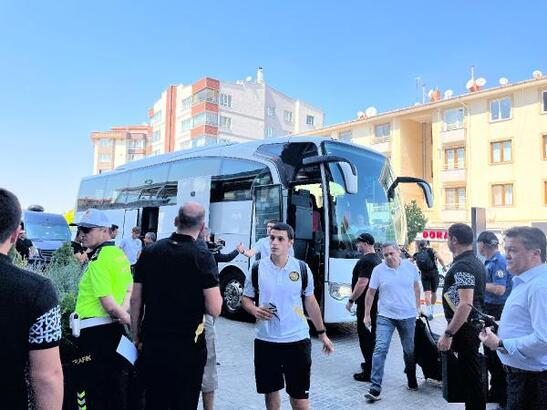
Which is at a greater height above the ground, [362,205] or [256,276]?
[362,205]

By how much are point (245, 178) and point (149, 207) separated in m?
4.21

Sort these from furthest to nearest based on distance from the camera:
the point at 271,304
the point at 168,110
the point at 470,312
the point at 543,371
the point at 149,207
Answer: the point at 168,110
the point at 149,207
the point at 470,312
the point at 271,304
the point at 543,371

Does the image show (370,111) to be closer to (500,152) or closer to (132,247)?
(500,152)

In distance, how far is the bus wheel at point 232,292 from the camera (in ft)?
31.9

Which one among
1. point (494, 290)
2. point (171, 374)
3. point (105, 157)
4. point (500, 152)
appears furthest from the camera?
point (105, 157)

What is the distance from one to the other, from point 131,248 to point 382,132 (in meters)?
34.2

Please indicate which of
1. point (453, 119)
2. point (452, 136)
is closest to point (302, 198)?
point (452, 136)

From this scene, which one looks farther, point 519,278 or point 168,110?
point 168,110

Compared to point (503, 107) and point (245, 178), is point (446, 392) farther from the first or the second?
point (503, 107)

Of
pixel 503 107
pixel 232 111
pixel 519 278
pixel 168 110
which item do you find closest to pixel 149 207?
pixel 519 278

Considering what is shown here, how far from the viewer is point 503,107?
111 ft

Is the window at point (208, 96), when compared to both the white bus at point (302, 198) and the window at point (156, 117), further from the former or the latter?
the white bus at point (302, 198)

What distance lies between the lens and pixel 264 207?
30.4ft

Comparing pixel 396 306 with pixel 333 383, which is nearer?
pixel 396 306
